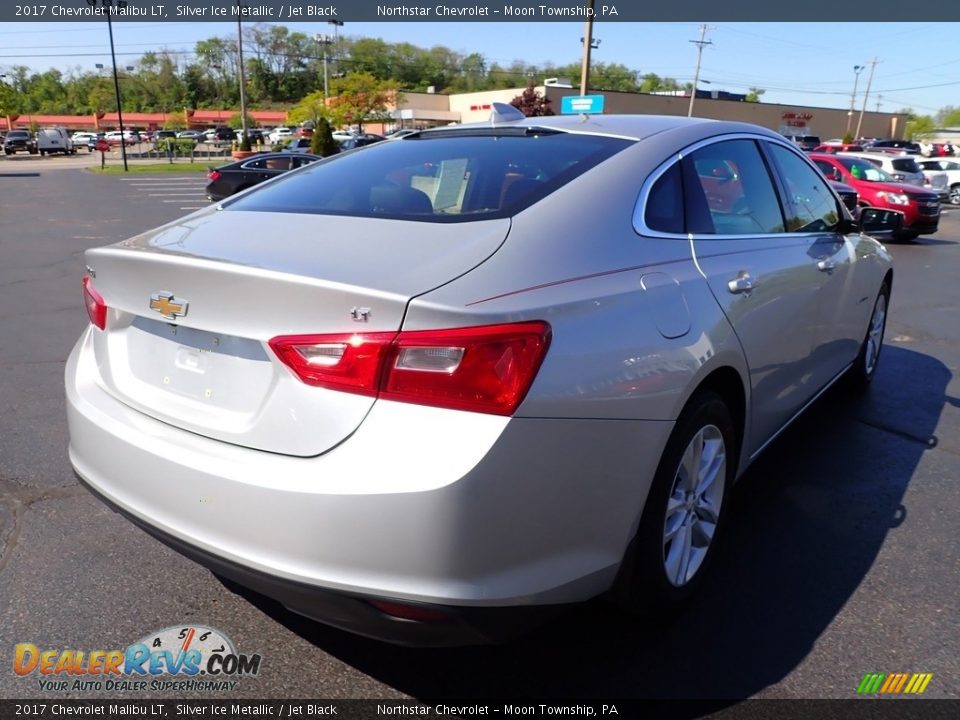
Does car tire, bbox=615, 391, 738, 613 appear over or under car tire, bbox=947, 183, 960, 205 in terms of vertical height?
over

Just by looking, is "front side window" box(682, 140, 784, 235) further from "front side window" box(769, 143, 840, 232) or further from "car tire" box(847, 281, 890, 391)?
"car tire" box(847, 281, 890, 391)

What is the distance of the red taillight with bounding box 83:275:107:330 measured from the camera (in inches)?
95.3

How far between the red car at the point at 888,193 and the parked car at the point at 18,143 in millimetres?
63430

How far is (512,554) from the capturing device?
5.98ft

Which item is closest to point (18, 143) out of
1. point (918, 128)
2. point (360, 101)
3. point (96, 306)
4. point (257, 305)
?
point (360, 101)

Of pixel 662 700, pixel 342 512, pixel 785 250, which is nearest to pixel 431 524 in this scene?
pixel 342 512

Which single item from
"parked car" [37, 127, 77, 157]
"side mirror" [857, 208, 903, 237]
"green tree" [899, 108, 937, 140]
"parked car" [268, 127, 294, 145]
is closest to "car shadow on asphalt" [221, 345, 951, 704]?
"side mirror" [857, 208, 903, 237]

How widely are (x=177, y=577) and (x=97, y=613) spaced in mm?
296

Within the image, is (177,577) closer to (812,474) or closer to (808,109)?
(812,474)

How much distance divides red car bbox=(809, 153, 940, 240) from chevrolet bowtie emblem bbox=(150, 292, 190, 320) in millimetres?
14430

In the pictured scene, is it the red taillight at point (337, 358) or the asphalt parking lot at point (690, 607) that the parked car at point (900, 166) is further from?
the red taillight at point (337, 358)

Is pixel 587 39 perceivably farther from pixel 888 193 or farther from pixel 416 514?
pixel 416 514

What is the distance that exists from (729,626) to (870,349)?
10.5ft

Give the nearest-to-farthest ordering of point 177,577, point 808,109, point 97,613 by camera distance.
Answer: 1. point 97,613
2. point 177,577
3. point 808,109
